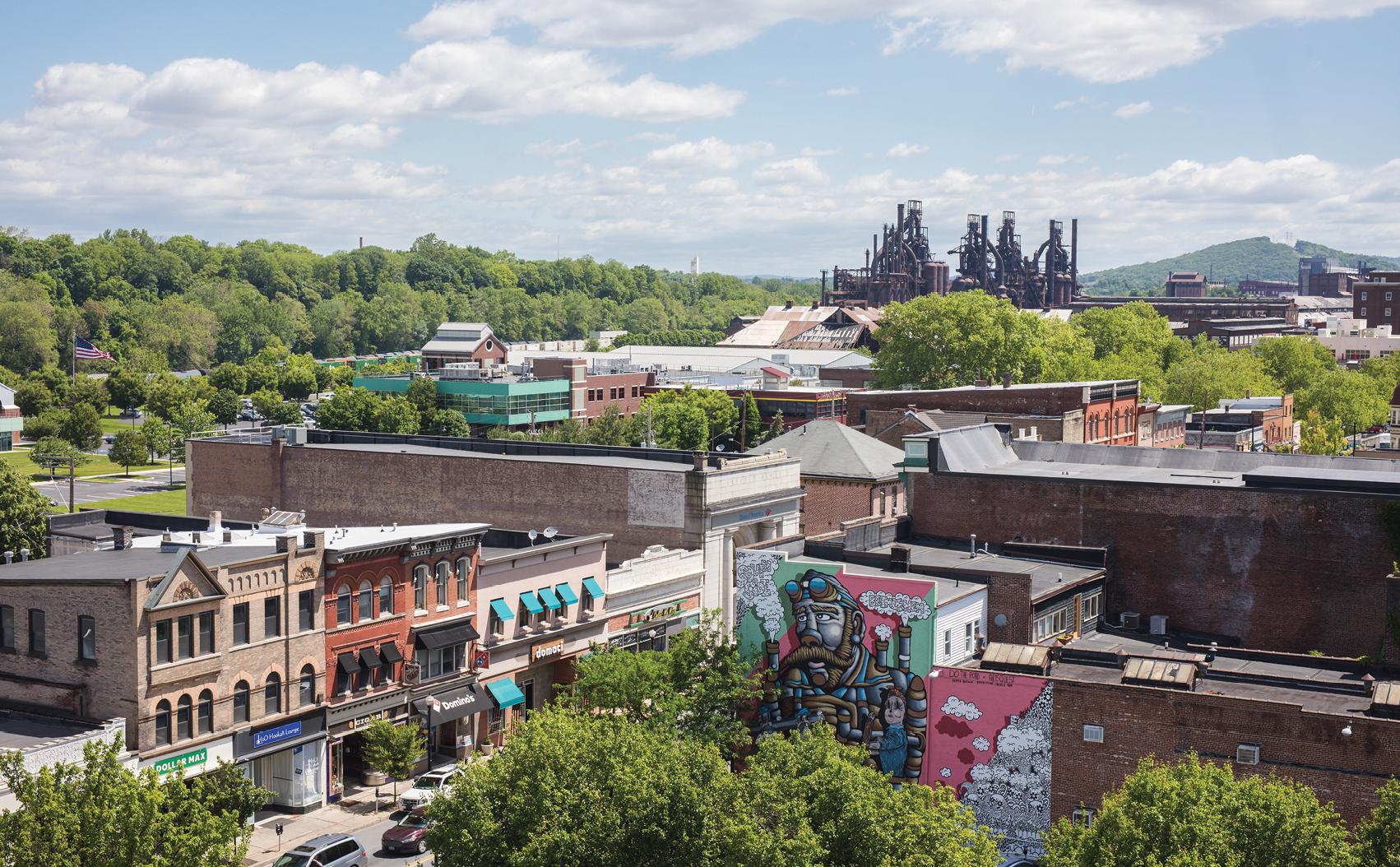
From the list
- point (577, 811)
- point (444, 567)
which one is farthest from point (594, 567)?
point (577, 811)

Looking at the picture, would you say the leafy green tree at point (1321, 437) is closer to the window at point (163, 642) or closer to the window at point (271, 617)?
the window at point (271, 617)

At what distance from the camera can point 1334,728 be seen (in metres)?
36.9

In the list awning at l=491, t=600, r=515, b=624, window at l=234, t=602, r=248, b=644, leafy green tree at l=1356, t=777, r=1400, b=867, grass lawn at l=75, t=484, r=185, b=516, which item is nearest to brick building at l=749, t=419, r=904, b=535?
awning at l=491, t=600, r=515, b=624

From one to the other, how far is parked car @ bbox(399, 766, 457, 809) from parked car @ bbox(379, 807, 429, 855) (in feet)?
3.18

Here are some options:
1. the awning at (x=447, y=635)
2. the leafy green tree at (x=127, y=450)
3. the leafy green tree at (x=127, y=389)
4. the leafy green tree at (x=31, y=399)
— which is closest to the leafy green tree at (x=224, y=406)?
the leafy green tree at (x=127, y=389)

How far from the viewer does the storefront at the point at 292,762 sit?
153 ft

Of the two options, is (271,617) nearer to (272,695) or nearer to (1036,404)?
(272,695)

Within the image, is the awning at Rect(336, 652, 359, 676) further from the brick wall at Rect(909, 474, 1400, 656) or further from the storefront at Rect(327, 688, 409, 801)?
the brick wall at Rect(909, 474, 1400, 656)

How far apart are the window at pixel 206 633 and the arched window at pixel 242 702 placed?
5.18ft

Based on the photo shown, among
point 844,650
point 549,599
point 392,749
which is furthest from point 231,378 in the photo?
point 844,650

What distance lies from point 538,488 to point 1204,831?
41.3m

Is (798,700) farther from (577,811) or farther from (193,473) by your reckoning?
(193,473)

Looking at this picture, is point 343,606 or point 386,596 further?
point 386,596

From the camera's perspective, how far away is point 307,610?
48.1 m
